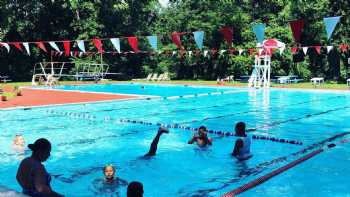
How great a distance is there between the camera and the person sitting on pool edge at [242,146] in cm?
905

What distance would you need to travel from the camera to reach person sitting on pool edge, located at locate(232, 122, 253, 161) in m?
9.05

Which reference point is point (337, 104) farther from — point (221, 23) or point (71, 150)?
point (221, 23)

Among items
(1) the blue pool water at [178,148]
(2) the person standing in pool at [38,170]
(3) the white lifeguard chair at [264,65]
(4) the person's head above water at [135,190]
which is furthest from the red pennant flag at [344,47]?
(4) the person's head above water at [135,190]

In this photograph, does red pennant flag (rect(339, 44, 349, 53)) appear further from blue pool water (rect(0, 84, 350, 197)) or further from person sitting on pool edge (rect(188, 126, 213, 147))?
person sitting on pool edge (rect(188, 126, 213, 147))

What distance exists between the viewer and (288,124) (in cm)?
1444

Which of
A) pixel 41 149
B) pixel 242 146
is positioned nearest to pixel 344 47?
pixel 242 146

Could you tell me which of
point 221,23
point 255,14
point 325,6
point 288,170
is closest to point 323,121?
point 288,170

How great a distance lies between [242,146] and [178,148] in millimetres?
2047

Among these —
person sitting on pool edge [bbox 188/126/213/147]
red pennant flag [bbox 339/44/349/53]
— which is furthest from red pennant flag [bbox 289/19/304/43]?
red pennant flag [bbox 339/44/349/53]

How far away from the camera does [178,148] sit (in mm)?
10789

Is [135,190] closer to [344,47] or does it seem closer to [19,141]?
[19,141]

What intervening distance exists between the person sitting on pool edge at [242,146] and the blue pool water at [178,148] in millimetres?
160

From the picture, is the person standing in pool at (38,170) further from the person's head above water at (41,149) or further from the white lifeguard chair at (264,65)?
the white lifeguard chair at (264,65)

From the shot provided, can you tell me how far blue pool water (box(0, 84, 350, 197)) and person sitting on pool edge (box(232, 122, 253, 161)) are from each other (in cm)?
16
